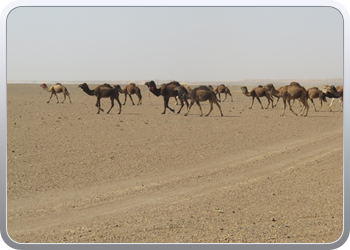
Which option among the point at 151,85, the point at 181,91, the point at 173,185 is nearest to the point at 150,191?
the point at 173,185

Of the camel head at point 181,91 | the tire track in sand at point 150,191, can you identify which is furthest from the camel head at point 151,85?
the tire track in sand at point 150,191

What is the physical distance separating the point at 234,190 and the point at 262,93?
21585 millimetres

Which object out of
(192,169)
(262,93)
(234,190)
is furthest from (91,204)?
(262,93)

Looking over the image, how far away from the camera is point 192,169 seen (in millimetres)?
10617

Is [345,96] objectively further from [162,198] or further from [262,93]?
[262,93]

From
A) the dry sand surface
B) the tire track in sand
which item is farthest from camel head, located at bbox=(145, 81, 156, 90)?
the tire track in sand

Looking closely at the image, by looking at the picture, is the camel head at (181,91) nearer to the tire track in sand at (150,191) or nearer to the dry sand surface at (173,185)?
the dry sand surface at (173,185)

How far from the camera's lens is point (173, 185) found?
8852 mm

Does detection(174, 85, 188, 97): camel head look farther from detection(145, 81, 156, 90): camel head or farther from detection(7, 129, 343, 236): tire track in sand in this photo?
detection(7, 129, 343, 236): tire track in sand

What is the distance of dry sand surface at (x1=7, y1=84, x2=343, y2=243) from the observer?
5918mm

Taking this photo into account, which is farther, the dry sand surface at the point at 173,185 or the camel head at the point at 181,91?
the camel head at the point at 181,91

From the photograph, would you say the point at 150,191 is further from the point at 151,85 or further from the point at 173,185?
the point at 151,85

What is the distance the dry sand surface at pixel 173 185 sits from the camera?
233 inches

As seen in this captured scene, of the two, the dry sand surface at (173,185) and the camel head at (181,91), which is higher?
the camel head at (181,91)
